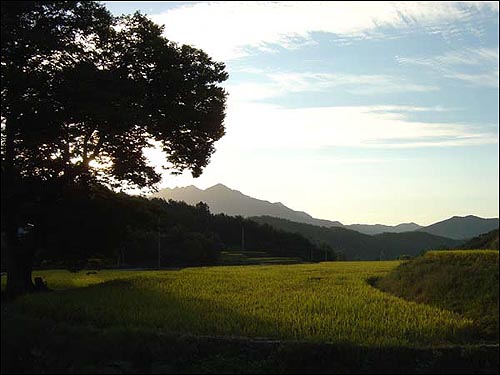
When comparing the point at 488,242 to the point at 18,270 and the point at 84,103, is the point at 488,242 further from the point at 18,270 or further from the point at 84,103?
the point at 18,270

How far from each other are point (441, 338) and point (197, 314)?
4683 mm

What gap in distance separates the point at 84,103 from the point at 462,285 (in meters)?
11.5

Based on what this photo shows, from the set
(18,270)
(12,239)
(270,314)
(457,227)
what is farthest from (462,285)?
(457,227)

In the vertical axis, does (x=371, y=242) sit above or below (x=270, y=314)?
below

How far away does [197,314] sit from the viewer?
1124 cm

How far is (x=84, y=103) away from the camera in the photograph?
16656 millimetres

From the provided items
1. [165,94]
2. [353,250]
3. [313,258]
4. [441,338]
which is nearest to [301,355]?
[441,338]

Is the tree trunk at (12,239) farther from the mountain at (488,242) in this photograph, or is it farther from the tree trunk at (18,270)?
the mountain at (488,242)

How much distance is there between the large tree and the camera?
16625mm

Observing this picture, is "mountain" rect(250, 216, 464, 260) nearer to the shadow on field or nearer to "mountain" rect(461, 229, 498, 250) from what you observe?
"mountain" rect(461, 229, 498, 250)

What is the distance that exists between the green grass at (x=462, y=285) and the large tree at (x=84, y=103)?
908cm

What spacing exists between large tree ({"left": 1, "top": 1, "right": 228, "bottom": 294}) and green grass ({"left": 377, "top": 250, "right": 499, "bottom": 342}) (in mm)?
9076

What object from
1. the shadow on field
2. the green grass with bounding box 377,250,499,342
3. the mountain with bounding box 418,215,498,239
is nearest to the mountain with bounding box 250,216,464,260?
the mountain with bounding box 418,215,498,239

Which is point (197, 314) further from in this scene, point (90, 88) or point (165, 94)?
point (165, 94)
